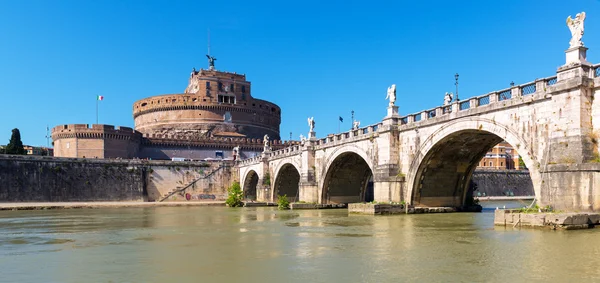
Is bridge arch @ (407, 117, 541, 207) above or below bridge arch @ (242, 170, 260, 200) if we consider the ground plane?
above

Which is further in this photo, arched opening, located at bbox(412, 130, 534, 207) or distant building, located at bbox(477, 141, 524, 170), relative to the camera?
distant building, located at bbox(477, 141, 524, 170)

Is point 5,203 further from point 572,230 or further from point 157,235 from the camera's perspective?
point 572,230

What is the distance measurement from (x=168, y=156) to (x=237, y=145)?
10.5m

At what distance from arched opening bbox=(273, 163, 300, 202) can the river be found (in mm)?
30257

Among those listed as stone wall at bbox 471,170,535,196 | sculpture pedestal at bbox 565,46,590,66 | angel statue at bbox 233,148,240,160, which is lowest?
stone wall at bbox 471,170,535,196

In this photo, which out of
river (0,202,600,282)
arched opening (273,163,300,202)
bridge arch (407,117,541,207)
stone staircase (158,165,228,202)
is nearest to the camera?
river (0,202,600,282)

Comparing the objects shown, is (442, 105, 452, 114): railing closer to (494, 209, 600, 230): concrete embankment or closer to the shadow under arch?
(494, 209, 600, 230): concrete embankment

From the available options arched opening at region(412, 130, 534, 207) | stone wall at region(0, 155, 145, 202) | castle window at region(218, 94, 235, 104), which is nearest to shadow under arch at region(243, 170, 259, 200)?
stone wall at region(0, 155, 145, 202)

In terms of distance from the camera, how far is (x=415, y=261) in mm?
12820

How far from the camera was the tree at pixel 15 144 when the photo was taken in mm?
65044

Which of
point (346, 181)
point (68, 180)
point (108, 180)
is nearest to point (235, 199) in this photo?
point (346, 181)

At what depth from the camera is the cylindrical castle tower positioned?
8262cm

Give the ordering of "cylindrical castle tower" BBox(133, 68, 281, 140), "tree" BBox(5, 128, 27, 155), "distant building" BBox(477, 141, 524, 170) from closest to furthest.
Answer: "tree" BBox(5, 128, 27, 155)
"cylindrical castle tower" BBox(133, 68, 281, 140)
"distant building" BBox(477, 141, 524, 170)

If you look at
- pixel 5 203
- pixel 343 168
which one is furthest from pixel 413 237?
pixel 5 203
